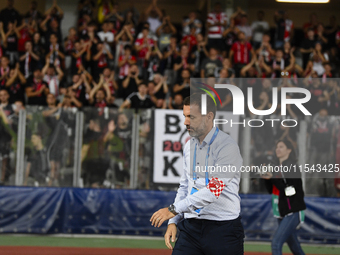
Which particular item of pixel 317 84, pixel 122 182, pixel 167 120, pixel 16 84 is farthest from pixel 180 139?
pixel 16 84

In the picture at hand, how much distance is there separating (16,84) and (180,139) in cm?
524

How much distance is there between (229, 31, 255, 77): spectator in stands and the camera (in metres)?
14.4

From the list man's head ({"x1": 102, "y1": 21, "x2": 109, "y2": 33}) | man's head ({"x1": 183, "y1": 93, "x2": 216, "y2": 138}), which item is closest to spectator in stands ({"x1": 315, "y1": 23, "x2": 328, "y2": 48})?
man's head ({"x1": 102, "y1": 21, "x2": 109, "y2": 33})

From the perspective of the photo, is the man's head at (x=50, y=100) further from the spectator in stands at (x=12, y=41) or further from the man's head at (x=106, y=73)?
the spectator in stands at (x=12, y=41)

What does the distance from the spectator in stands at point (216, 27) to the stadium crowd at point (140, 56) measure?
3 centimetres

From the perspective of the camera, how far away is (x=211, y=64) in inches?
535

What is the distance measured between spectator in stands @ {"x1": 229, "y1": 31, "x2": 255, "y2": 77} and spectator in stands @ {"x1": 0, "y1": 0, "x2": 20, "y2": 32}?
21.5 ft

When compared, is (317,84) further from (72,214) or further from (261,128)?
(72,214)

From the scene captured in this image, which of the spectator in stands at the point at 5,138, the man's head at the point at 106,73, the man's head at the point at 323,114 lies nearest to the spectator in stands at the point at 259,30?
the man's head at the point at 106,73

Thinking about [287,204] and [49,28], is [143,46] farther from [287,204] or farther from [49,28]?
[287,204]

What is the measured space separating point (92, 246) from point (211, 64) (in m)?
6.14

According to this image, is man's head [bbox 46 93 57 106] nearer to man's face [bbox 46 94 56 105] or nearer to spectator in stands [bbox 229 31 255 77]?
man's face [bbox 46 94 56 105]

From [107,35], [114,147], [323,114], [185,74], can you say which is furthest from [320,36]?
[114,147]

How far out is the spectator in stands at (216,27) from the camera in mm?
14870
